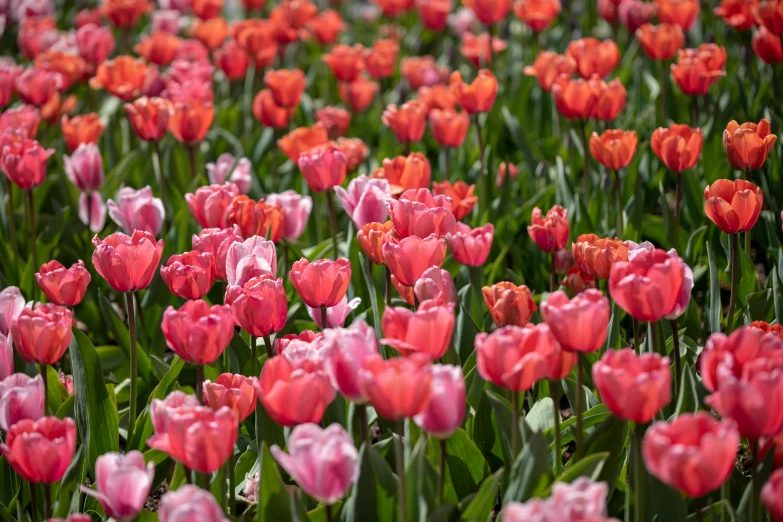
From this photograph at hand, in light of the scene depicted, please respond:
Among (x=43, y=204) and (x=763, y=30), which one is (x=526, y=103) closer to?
(x=763, y=30)

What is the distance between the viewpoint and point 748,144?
2203 millimetres

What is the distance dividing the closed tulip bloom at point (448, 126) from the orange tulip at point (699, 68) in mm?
Answer: 681

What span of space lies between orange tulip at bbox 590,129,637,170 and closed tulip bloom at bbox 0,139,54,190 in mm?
1555

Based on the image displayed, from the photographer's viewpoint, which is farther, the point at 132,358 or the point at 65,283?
the point at 132,358

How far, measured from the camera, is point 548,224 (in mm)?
2303

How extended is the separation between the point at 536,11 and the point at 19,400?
10.2ft

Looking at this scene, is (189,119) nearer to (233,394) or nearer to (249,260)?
(249,260)

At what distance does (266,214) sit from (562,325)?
1080 millimetres

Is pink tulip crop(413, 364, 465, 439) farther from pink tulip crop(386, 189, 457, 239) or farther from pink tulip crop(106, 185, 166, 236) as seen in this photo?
pink tulip crop(106, 185, 166, 236)

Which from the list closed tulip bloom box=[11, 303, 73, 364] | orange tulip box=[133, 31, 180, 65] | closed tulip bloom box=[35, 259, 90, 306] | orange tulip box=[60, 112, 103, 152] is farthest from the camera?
orange tulip box=[133, 31, 180, 65]

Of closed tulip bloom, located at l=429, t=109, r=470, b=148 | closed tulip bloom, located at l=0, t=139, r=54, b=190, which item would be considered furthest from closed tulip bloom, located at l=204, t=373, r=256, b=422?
closed tulip bloom, located at l=429, t=109, r=470, b=148

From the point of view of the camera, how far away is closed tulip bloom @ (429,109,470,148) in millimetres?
2969

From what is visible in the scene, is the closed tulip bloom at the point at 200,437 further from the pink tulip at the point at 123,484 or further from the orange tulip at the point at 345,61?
the orange tulip at the point at 345,61

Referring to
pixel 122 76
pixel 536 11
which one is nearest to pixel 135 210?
pixel 122 76
